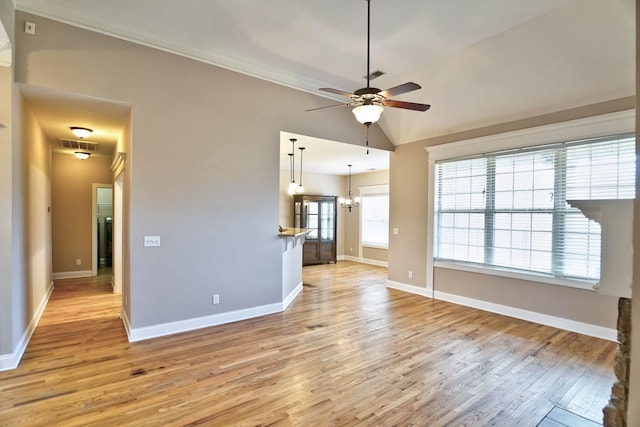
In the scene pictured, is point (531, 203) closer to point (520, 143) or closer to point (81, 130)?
point (520, 143)

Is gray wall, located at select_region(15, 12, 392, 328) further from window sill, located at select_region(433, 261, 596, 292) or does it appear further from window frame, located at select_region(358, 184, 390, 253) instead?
window frame, located at select_region(358, 184, 390, 253)

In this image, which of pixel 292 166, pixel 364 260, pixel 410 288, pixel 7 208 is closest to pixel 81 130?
pixel 7 208

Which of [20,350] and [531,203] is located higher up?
[531,203]

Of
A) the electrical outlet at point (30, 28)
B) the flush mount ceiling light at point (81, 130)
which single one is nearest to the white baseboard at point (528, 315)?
the flush mount ceiling light at point (81, 130)

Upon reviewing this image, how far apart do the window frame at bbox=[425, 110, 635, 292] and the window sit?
3390 mm

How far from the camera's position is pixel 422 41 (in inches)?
144

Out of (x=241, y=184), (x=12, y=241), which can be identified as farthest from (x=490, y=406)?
(x=12, y=241)

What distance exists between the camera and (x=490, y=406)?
95.0 inches

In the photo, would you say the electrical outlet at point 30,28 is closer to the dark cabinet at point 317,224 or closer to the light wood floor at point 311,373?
the light wood floor at point 311,373

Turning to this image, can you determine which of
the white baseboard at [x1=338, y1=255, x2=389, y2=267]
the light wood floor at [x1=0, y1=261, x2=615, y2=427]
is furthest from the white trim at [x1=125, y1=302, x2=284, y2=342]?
the white baseboard at [x1=338, y1=255, x2=389, y2=267]

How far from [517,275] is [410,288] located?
1.84 m

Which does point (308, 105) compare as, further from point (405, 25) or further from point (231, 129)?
point (405, 25)

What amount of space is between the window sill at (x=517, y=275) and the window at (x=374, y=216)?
3.66 meters

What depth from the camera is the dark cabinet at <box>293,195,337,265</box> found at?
8.85 m
